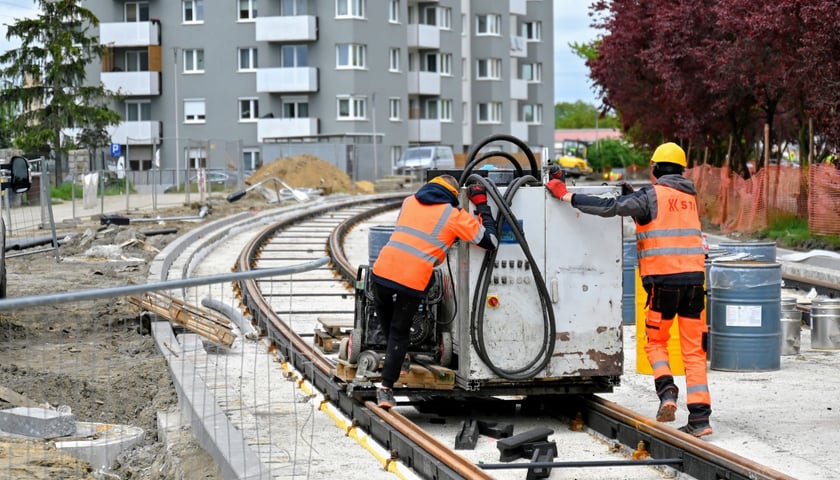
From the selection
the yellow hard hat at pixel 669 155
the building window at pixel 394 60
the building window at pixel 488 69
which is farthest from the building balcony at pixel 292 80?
the yellow hard hat at pixel 669 155

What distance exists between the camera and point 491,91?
85375 mm

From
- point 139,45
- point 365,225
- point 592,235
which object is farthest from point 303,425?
point 139,45

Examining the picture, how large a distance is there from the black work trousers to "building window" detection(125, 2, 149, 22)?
228 feet

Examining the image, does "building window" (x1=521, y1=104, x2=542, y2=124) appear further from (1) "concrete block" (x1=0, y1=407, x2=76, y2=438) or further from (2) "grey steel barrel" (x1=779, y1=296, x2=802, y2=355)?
(1) "concrete block" (x1=0, y1=407, x2=76, y2=438)

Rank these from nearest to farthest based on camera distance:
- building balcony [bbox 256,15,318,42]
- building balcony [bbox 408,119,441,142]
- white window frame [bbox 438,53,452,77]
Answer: building balcony [bbox 256,15,318,42] → building balcony [bbox 408,119,441,142] → white window frame [bbox 438,53,452,77]

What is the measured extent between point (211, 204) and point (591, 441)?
2837 cm

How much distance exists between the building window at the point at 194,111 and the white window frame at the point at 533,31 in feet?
90.1

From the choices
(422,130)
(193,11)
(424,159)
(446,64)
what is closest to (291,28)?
(193,11)

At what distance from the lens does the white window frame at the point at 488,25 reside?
86.1 meters

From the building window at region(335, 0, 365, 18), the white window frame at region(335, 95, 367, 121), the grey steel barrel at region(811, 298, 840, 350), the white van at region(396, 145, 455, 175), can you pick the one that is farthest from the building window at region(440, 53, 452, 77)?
the grey steel barrel at region(811, 298, 840, 350)

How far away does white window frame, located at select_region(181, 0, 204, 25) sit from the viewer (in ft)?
246

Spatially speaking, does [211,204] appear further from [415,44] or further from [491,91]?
[491,91]

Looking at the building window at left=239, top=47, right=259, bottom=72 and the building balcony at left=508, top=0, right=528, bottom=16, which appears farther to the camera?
the building balcony at left=508, top=0, right=528, bottom=16

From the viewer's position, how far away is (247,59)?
244 ft
